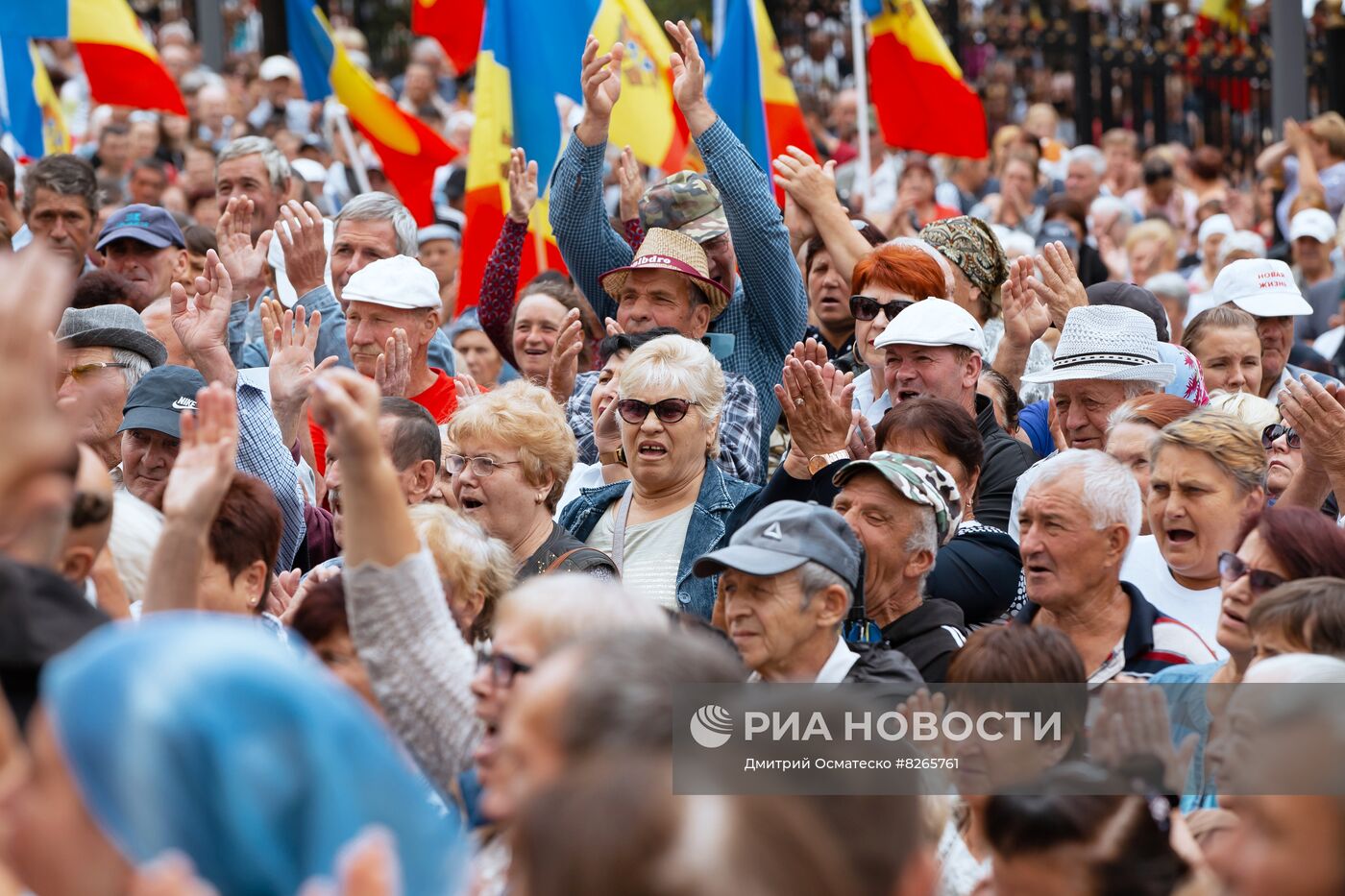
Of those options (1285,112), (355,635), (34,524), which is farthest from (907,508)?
(1285,112)

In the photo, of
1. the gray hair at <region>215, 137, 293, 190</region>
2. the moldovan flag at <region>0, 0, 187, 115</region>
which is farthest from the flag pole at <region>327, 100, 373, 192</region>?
the gray hair at <region>215, 137, 293, 190</region>

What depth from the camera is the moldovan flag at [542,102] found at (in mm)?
8844

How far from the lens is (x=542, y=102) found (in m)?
9.08

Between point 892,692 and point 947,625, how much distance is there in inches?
27.7

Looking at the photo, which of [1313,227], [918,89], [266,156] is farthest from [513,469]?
[1313,227]

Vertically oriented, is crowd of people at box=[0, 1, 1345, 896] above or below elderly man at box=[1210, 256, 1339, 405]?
above

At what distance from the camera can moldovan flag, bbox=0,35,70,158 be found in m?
10.6

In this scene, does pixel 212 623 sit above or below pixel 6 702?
above

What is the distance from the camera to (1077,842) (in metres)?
2.97

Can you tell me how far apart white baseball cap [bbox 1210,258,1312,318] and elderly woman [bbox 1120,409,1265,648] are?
274 centimetres

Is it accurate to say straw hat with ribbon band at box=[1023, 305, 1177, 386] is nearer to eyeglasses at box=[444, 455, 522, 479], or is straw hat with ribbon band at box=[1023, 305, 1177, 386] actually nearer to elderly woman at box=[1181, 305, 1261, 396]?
elderly woman at box=[1181, 305, 1261, 396]

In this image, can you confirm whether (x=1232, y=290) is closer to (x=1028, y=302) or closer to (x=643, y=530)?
(x=1028, y=302)

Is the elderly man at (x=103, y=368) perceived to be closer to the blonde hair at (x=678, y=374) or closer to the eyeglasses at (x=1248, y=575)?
the blonde hair at (x=678, y=374)

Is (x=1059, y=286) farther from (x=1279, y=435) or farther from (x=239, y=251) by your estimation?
(x=239, y=251)
